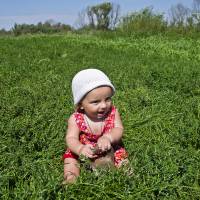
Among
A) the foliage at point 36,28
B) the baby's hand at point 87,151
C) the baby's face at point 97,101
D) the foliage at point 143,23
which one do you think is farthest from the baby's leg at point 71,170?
the foliage at point 36,28

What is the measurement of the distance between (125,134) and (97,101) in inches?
48.8

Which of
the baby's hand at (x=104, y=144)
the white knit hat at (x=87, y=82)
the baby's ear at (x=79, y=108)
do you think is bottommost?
the baby's hand at (x=104, y=144)

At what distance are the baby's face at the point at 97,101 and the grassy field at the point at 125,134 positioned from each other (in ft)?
1.49

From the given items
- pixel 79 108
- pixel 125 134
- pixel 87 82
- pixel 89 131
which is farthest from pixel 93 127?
pixel 125 134

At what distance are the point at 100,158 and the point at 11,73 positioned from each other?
5711 millimetres

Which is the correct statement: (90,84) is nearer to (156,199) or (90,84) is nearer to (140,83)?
(156,199)

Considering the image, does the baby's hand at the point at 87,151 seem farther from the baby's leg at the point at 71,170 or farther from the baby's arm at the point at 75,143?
the baby's leg at the point at 71,170

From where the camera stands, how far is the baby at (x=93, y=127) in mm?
3770

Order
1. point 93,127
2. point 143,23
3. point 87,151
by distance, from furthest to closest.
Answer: point 143,23, point 93,127, point 87,151

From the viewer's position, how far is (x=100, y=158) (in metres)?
3.76

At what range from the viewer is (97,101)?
13.2 ft

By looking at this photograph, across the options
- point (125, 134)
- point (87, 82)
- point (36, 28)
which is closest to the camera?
point (87, 82)

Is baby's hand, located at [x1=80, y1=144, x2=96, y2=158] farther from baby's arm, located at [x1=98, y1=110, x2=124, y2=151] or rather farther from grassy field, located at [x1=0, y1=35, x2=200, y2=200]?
grassy field, located at [x1=0, y1=35, x2=200, y2=200]

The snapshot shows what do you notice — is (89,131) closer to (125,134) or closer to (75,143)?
(75,143)
